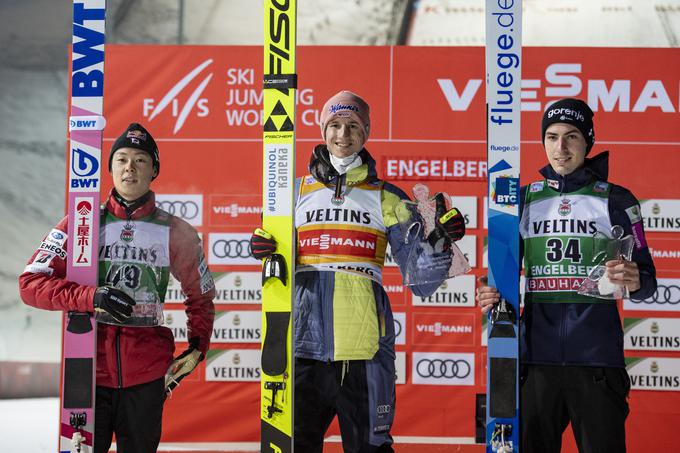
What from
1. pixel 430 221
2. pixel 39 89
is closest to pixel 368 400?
pixel 430 221

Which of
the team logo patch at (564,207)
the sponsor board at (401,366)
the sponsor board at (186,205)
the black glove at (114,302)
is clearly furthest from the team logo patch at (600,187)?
the sponsor board at (186,205)

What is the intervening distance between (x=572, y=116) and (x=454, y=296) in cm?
206

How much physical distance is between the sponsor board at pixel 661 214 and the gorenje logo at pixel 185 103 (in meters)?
2.63

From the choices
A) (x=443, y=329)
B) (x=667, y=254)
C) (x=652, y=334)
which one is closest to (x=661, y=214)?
(x=667, y=254)

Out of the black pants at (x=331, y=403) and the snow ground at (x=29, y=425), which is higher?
the black pants at (x=331, y=403)

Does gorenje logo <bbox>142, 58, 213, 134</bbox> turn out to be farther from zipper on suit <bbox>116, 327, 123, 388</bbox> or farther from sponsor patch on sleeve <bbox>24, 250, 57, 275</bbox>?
zipper on suit <bbox>116, 327, 123, 388</bbox>

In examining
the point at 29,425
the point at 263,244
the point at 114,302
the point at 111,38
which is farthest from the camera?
the point at 111,38

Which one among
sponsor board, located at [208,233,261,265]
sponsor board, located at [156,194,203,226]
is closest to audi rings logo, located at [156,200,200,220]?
sponsor board, located at [156,194,203,226]

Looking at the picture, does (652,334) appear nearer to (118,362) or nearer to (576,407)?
(576,407)

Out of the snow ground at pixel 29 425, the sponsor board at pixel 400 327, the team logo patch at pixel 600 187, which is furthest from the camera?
the snow ground at pixel 29 425

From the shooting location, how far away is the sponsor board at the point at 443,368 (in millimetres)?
4898

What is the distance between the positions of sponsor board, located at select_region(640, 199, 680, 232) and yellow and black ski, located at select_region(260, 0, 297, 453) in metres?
2.62

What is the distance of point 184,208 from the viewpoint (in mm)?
5008

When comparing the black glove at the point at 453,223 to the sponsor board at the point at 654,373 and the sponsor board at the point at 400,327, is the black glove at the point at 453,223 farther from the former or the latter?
the sponsor board at the point at 654,373
